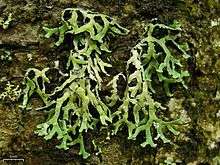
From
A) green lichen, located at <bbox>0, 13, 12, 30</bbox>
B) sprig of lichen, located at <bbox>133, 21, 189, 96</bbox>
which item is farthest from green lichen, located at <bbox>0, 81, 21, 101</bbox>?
sprig of lichen, located at <bbox>133, 21, 189, 96</bbox>

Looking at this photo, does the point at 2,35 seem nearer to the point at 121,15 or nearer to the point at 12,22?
the point at 12,22

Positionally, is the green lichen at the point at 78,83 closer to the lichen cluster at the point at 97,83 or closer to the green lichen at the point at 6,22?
the lichen cluster at the point at 97,83

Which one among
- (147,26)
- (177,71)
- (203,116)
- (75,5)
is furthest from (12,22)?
(203,116)

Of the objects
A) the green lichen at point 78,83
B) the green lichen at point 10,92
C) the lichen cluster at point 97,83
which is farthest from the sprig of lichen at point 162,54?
the green lichen at point 10,92

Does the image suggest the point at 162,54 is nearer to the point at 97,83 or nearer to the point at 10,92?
the point at 97,83

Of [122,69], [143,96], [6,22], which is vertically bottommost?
[143,96]

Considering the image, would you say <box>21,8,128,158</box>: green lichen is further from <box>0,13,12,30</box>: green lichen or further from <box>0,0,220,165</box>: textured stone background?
<box>0,13,12,30</box>: green lichen

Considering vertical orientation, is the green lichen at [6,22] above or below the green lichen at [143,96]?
above

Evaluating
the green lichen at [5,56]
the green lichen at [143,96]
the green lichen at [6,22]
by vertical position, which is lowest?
the green lichen at [143,96]

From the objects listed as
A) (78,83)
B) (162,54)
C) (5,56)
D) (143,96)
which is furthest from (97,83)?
(5,56)
